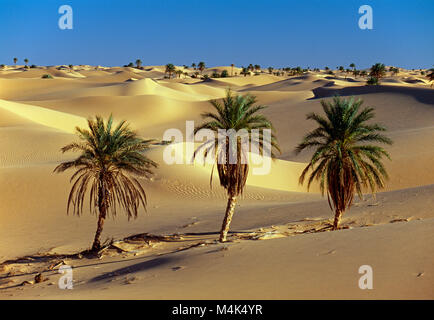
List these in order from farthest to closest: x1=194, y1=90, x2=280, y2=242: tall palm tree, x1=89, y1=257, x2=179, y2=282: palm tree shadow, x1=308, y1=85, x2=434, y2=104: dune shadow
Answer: x1=308, y1=85, x2=434, y2=104: dune shadow < x1=194, y1=90, x2=280, y2=242: tall palm tree < x1=89, y1=257, x2=179, y2=282: palm tree shadow

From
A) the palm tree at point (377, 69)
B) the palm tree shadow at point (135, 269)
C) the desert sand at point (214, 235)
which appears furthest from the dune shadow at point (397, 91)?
the palm tree shadow at point (135, 269)

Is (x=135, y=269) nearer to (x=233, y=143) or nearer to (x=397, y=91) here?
(x=233, y=143)

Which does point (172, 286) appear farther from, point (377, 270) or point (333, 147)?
point (333, 147)

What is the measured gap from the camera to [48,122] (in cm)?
5069

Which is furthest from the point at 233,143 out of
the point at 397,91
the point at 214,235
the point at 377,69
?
the point at 377,69

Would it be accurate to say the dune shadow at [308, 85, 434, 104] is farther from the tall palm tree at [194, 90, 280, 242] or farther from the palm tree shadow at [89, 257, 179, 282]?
the palm tree shadow at [89, 257, 179, 282]

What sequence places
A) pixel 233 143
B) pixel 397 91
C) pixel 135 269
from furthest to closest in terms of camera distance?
1. pixel 397 91
2. pixel 233 143
3. pixel 135 269

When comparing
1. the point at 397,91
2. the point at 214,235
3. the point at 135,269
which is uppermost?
the point at 397,91

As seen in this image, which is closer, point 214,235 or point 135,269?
point 135,269

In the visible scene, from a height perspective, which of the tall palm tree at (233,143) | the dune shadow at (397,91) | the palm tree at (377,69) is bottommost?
the tall palm tree at (233,143)

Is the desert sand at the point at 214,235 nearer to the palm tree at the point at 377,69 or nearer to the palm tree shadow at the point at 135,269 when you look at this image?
the palm tree shadow at the point at 135,269

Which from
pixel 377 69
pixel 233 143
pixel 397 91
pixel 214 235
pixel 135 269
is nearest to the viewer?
pixel 135 269

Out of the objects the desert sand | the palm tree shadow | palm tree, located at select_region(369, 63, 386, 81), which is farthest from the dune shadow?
the palm tree shadow
